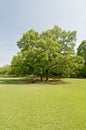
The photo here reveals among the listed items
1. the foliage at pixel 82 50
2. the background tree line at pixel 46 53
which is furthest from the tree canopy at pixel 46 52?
the foliage at pixel 82 50

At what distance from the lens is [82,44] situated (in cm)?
4562

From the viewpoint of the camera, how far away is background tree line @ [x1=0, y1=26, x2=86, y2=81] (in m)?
27.0

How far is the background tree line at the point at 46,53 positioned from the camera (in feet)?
88.5

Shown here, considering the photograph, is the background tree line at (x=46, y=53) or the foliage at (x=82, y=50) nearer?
the background tree line at (x=46, y=53)

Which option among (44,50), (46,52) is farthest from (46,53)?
(44,50)

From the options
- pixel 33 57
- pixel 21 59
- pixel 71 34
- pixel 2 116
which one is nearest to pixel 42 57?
pixel 33 57

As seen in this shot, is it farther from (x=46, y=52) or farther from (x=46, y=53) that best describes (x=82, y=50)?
(x=46, y=53)

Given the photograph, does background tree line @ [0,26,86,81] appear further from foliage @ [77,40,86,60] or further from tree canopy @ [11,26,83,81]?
foliage @ [77,40,86,60]

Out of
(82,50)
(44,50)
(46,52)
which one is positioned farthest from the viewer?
(82,50)

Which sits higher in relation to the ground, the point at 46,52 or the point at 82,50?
the point at 82,50

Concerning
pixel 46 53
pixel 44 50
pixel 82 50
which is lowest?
pixel 46 53

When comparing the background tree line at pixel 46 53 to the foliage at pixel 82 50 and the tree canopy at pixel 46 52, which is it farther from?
the foliage at pixel 82 50

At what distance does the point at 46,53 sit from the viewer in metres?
26.2

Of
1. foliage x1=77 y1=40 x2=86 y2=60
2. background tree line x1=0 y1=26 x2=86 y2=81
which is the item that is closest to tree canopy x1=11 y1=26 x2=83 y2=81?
background tree line x1=0 y1=26 x2=86 y2=81
